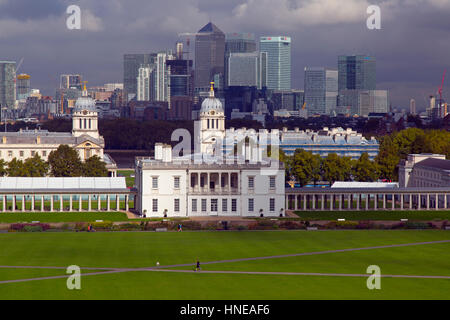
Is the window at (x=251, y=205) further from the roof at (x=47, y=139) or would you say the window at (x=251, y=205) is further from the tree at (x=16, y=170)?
the roof at (x=47, y=139)

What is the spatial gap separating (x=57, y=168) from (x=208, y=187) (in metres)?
30.4

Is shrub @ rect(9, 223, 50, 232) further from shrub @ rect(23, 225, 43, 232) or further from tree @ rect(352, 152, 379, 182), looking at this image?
tree @ rect(352, 152, 379, 182)

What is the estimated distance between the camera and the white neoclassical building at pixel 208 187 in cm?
10106

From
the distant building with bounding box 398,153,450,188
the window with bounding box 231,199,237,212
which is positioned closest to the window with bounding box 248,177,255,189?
the window with bounding box 231,199,237,212

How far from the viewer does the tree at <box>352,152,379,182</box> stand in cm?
12619

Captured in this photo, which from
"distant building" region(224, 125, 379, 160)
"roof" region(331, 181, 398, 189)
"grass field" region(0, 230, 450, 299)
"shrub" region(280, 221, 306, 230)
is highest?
"distant building" region(224, 125, 379, 160)

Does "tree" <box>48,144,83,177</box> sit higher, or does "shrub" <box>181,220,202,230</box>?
"tree" <box>48,144,83,177</box>

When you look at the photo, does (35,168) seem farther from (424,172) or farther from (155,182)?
(424,172)

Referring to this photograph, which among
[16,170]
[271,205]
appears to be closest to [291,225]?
[271,205]

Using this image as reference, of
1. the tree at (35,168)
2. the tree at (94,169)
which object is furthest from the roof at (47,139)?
the tree at (35,168)

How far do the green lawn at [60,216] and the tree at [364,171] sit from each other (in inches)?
1489

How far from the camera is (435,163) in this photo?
121375mm

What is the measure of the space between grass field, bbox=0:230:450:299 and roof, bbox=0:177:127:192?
21.9 meters
